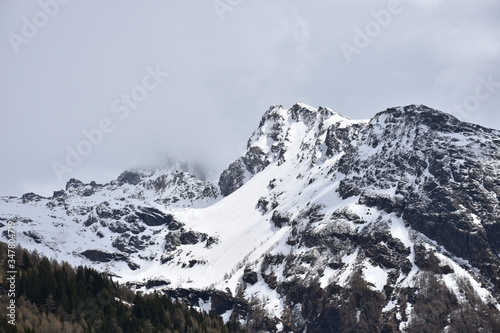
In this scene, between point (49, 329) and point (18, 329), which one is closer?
point (18, 329)

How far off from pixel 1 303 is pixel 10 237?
32245mm

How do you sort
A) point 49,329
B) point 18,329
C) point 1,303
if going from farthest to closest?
1. point 1,303
2. point 49,329
3. point 18,329

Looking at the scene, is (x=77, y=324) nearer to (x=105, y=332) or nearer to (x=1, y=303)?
(x=105, y=332)

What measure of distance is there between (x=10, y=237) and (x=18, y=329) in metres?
26.0

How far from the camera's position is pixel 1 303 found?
19975cm

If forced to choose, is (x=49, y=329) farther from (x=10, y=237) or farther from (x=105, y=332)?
(x=10, y=237)

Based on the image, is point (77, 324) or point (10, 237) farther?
point (77, 324)

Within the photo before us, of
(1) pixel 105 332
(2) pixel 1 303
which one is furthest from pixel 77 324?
(2) pixel 1 303

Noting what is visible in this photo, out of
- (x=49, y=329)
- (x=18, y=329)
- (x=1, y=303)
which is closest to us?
(x=18, y=329)

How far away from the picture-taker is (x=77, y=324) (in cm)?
19825

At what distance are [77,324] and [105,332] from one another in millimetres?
9118

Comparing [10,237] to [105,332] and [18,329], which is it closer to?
[18,329]

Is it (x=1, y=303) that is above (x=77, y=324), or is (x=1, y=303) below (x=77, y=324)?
above

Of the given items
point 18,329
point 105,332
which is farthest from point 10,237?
→ point 105,332
